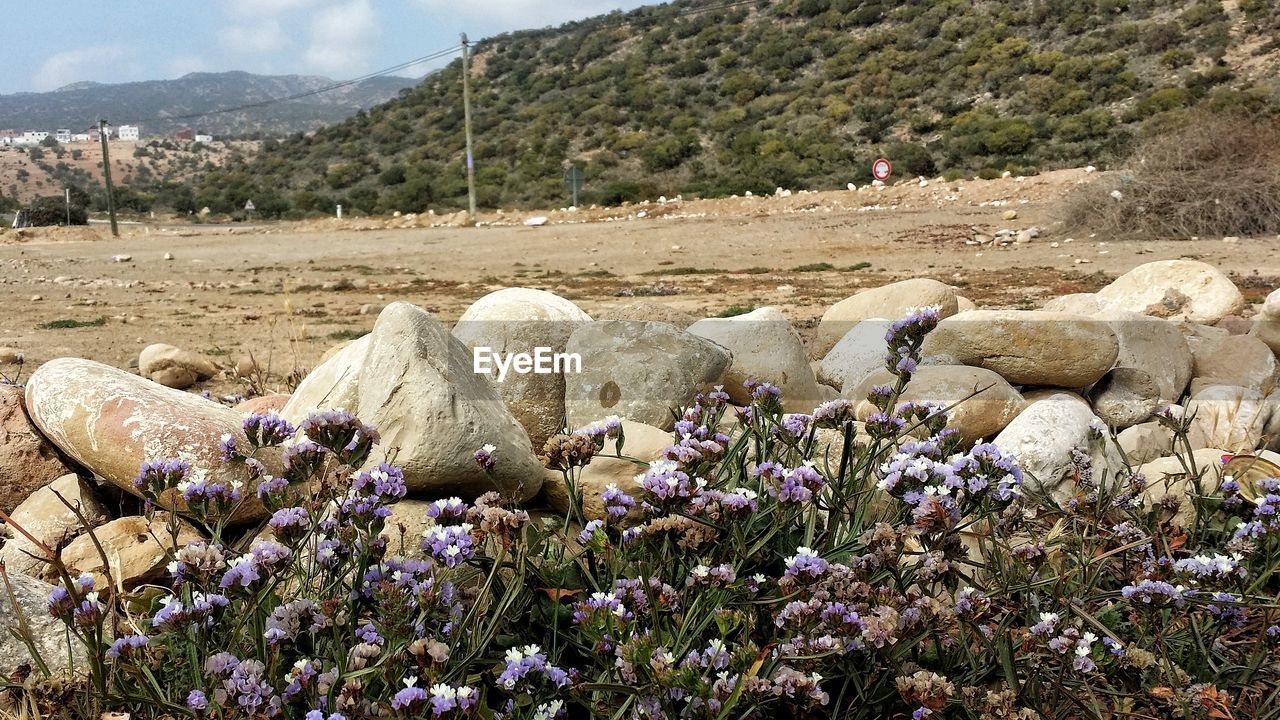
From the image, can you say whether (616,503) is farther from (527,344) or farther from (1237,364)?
(1237,364)


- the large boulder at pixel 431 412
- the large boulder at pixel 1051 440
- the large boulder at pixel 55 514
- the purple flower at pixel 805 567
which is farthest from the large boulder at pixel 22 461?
the large boulder at pixel 1051 440

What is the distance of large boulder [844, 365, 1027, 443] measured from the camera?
4766 millimetres

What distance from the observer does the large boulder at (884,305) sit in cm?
647

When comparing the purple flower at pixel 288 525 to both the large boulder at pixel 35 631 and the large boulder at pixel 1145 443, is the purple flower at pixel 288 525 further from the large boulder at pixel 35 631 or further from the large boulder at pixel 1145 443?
the large boulder at pixel 1145 443

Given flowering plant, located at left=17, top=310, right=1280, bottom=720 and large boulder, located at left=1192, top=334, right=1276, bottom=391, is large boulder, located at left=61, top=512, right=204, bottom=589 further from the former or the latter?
large boulder, located at left=1192, top=334, right=1276, bottom=391

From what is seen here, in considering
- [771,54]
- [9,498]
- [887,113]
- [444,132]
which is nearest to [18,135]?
[444,132]

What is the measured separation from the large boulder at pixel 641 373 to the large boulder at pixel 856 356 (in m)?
1.13

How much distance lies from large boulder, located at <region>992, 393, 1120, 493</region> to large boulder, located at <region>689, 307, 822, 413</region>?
108 cm

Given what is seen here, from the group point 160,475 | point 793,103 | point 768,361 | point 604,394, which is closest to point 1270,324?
point 768,361

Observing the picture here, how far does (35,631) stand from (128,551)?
772 millimetres

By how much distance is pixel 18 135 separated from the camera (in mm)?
159875

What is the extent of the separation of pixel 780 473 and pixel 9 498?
326 centimetres

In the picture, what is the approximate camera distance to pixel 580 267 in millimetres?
15023

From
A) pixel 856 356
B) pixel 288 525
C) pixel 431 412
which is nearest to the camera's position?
pixel 288 525
